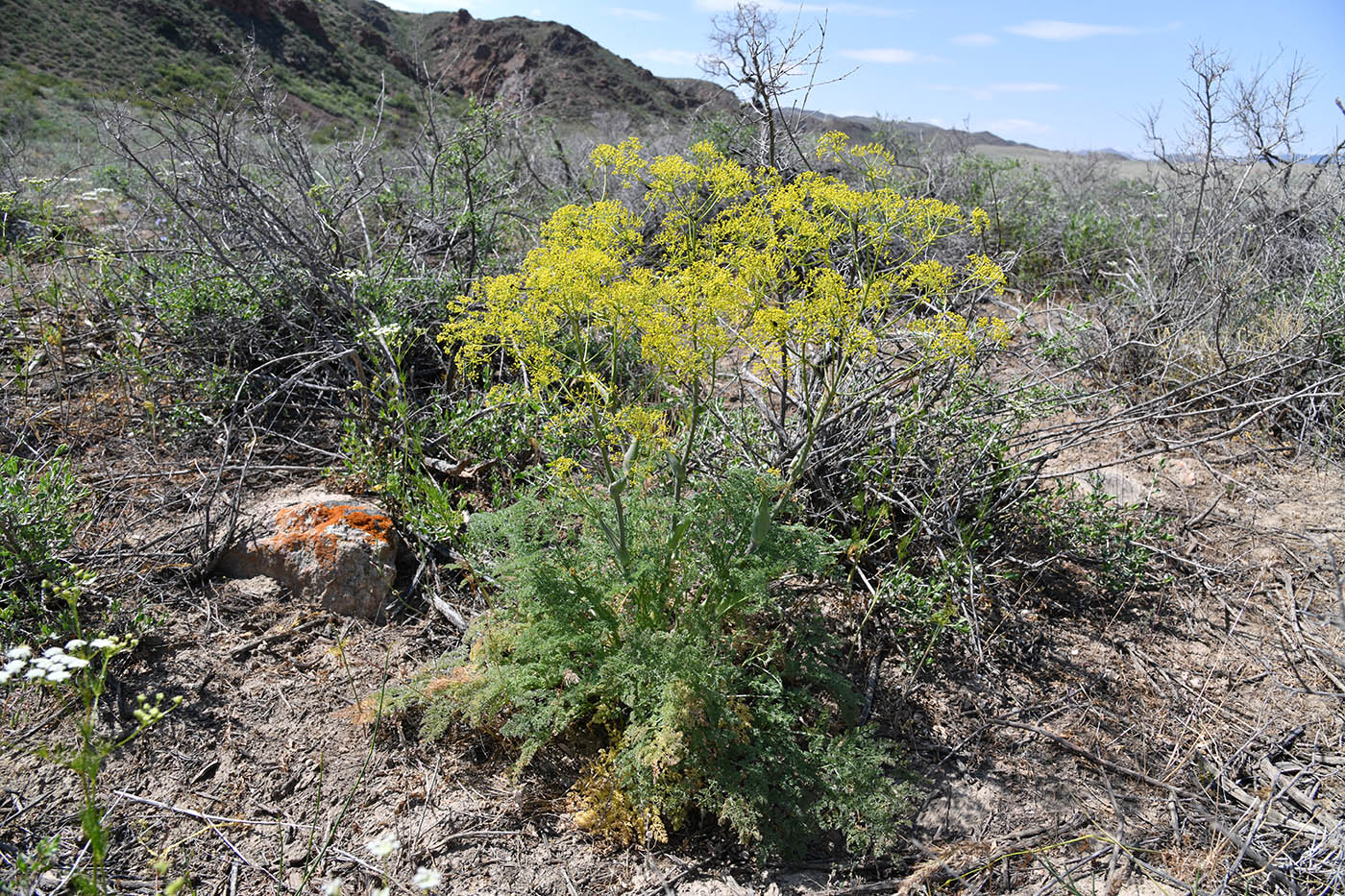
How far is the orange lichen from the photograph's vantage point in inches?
131

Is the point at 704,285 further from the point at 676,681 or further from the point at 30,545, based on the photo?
the point at 30,545

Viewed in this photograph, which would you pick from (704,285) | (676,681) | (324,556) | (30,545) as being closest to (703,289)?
(704,285)

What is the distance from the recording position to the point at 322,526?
338cm

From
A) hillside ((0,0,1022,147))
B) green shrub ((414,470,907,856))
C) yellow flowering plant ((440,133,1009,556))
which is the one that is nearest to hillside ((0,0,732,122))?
hillside ((0,0,1022,147))

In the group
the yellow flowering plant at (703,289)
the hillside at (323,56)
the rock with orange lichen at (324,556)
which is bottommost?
the rock with orange lichen at (324,556)

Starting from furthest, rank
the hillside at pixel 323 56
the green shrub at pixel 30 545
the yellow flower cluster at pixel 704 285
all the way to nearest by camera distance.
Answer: the hillside at pixel 323 56 → the green shrub at pixel 30 545 → the yellow flower cluster at pixel 704 285

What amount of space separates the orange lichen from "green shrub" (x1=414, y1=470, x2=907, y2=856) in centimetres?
82

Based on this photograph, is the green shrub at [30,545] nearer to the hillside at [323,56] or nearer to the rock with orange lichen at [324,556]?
the rock with orange lichen at [324,556]

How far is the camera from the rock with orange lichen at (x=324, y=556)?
331 centimetres

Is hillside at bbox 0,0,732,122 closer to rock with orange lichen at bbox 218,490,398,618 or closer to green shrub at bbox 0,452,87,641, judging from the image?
rock with orange lichen at bbox 218,490,398,618

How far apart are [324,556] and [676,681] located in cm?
187

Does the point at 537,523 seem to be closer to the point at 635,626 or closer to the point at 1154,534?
the point at 635,626

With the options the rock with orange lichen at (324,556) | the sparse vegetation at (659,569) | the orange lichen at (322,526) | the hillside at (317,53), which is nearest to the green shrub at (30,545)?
the sparse vegetation at (659,569)

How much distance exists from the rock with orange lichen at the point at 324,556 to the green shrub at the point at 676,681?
71cm
